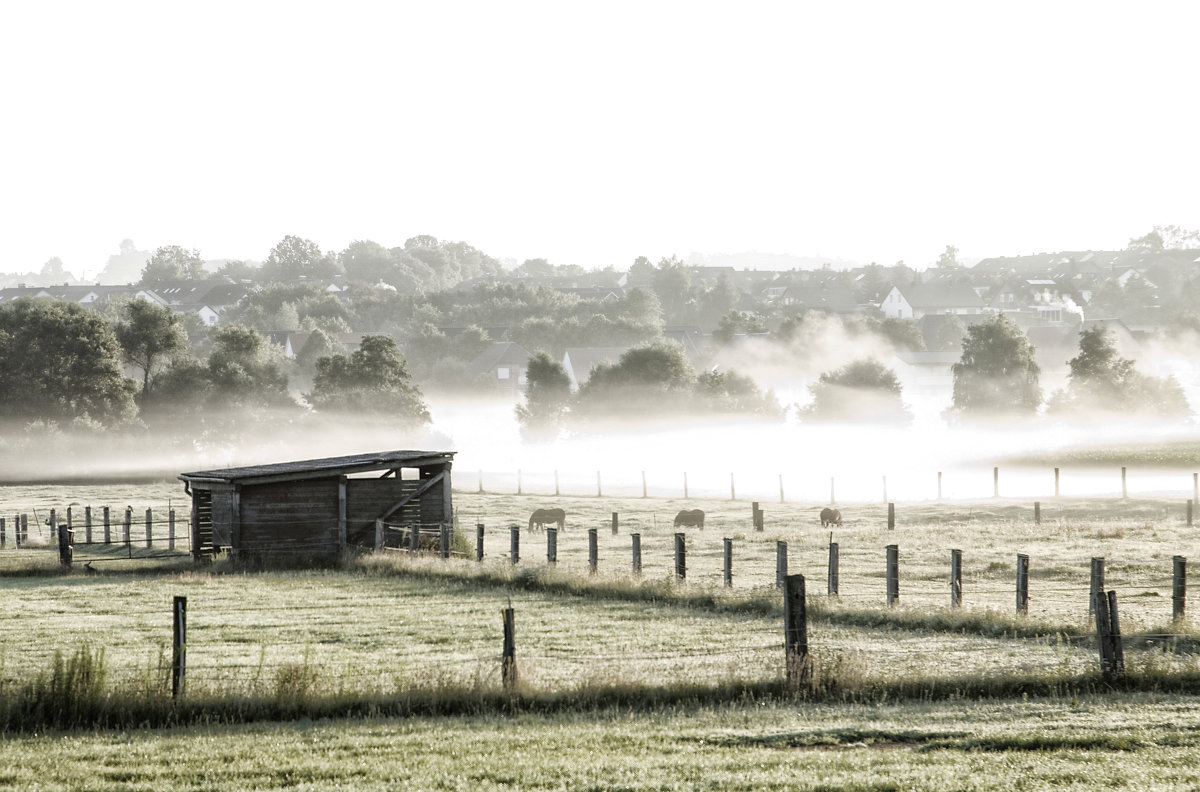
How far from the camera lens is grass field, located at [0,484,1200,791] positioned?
11.6 metres

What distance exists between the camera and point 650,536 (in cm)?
4525

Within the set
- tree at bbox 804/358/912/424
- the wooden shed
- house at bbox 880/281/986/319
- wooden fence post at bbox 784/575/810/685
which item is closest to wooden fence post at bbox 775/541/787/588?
wooden fence post at bbox 784/575/810/685

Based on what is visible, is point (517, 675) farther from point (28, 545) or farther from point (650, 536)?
point (28, 545)

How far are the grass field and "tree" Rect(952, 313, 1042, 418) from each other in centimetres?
6984

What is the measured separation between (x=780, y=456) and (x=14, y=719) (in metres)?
91.9

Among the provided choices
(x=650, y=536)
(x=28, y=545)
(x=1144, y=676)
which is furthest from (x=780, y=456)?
(x=1144, y=676)

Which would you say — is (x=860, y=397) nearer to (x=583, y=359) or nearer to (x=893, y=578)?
(x=583, y=359)

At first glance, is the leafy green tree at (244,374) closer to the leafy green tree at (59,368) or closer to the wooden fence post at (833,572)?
the leafy green tree at (59,368)

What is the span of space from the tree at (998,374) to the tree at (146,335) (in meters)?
60.0

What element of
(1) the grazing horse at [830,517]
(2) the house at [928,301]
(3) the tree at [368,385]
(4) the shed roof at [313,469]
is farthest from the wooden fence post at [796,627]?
(2) the house at [928,301]

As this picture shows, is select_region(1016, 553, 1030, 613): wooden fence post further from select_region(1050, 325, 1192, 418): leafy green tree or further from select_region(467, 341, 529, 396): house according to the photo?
select_region(467, 341, 529, 396): house

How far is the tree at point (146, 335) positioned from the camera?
89562mm

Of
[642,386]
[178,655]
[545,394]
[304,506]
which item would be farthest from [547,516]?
[545,394]

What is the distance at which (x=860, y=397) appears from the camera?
110062 mm
